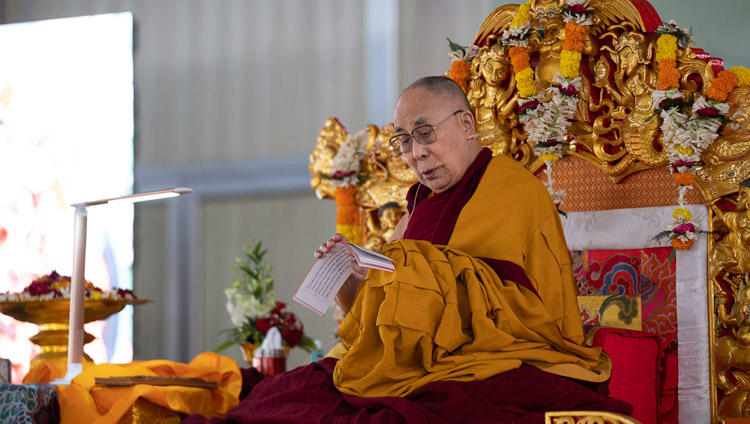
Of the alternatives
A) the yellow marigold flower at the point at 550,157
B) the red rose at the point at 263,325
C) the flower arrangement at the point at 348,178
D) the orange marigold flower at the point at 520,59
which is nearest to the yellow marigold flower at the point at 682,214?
the yellow marigold flower at the point at 550,157

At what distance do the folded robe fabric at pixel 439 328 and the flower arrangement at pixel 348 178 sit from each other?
2018 mm

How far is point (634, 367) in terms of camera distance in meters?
3.50

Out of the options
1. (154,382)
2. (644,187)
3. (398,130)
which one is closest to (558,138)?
(644,187)

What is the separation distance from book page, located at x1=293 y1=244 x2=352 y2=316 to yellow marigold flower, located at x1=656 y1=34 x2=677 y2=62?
1.85m

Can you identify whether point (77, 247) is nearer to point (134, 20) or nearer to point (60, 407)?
point (60, 407)

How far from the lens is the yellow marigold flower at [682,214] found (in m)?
3.69

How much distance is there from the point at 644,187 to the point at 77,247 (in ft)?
8.31

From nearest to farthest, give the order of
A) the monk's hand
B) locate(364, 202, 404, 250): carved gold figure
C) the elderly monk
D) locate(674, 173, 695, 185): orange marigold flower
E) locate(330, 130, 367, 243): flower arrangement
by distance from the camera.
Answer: the elderly monk → the monk's hand → locate(674, 173, 695, 185): orange marigold flower → locate(364, 202, 404, 250): carved gold figure → locate(330, 130, 367, 243): flower arrangement

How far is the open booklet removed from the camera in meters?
2.62

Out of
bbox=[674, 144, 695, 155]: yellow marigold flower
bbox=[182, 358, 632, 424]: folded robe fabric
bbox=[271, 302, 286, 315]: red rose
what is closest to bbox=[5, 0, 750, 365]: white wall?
bbox=[271, 302, 286, 315]: red rose

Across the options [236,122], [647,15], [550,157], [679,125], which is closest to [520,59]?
[550,157]

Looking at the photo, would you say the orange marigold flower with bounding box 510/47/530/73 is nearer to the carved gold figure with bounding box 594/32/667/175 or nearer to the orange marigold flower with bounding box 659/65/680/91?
the carved gold figure with bounding box 594/32/667/175

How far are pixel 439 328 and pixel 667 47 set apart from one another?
189 cm

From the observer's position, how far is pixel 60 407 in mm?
3244
